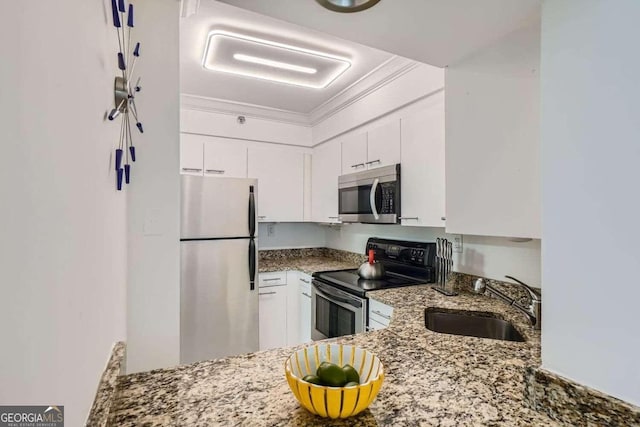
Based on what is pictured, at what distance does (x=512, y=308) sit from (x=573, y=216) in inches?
47.8

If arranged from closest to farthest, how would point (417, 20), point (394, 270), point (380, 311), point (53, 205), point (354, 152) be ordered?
point (53, 205) < point (417, 20) < point (380, 311) < point (394, 270) < point (354, 152)

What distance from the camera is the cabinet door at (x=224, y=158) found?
309 centimetres

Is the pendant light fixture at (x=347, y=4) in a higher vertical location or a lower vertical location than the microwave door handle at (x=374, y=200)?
higher

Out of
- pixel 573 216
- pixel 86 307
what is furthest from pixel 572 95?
pixel 86 307

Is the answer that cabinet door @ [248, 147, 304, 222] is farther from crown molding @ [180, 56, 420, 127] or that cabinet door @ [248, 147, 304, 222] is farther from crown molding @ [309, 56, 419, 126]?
crown molding @ [309, 56, 419, 126]

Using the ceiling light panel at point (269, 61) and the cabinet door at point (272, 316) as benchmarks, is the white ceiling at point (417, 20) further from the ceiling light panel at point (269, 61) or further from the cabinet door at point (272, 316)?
the cabinet door at point (272, 316)

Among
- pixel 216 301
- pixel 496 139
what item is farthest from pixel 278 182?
pixel 496 139

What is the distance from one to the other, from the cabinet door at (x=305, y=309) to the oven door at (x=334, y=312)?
12 cm

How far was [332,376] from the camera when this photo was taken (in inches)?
30.0

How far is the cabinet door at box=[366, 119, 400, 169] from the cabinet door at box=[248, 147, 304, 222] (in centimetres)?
109

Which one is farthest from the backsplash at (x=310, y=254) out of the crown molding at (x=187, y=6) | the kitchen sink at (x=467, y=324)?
the crown molding at (x=187, y=6)

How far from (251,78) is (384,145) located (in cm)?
118

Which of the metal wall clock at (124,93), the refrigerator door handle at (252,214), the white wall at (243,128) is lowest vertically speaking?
the refrigerator door handle at (252,214)

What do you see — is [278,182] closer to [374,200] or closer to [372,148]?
[372,148]
